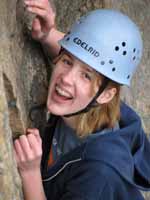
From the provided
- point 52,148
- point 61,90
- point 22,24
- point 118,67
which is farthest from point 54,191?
point 22,24

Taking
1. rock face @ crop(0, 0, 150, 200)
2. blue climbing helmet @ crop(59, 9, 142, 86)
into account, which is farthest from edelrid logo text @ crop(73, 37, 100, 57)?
rock face @ crop(0, 0, 150, 200)

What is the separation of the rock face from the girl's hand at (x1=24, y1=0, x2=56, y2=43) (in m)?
0.06

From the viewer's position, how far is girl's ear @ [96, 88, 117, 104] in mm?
2840

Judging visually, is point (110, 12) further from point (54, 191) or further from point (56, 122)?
point (54, 191)

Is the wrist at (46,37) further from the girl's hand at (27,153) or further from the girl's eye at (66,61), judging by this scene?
the girl's hand at (27,153)

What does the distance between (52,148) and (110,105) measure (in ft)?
1.29

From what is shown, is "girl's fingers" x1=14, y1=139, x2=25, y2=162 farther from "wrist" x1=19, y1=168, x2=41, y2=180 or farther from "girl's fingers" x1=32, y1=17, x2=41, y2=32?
"girl's fingers" x1=32, y1=17, x2=41, y2=32

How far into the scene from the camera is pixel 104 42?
109 inches

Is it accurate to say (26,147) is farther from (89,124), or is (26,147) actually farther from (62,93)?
(89,124)

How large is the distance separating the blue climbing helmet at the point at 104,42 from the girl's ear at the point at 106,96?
0.21ft

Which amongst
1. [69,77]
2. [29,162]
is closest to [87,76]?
[69,77]

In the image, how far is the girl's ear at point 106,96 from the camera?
9.32 feet

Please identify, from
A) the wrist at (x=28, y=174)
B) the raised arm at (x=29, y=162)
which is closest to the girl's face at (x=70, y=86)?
the raised arm at (x=29, y=162)

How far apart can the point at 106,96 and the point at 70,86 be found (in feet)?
0.81
